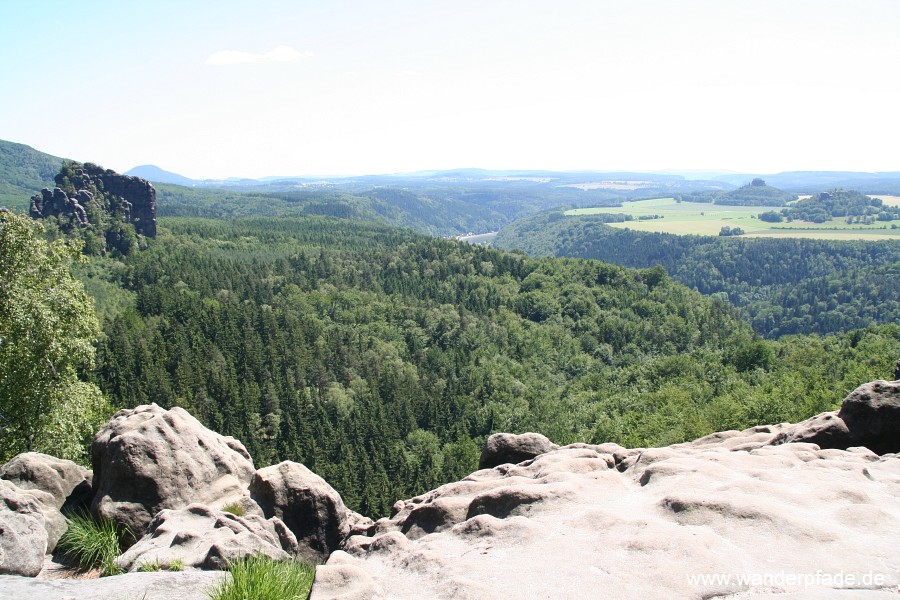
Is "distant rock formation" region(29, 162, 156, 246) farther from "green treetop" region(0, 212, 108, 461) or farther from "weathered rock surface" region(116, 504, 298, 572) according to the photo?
"weathered rock surface" region(116, 504, 298, 572)

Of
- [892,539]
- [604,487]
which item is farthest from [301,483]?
[892,539]

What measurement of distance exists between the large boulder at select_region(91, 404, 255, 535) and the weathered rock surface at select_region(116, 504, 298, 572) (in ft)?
5.84

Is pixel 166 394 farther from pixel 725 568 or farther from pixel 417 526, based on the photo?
pixel 725 568

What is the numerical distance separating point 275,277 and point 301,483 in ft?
497

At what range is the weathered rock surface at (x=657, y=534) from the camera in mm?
13602

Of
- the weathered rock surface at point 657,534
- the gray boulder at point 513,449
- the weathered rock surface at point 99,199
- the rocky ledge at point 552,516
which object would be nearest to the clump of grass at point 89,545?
the rocky ledge at point 552,516

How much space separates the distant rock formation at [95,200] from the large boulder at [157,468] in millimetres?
→ 159748

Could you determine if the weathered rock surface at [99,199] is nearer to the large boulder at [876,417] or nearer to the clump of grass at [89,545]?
the clump of grass at [89,545]

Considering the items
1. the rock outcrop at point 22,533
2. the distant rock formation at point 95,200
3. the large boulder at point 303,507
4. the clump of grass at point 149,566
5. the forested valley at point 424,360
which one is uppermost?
the distant rock formation at point 95,200

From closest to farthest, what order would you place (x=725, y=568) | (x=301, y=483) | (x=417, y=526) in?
(x=725, y=568) < (x=417, y=526) < (x=301, y=483)

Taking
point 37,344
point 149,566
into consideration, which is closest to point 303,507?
point 149,566

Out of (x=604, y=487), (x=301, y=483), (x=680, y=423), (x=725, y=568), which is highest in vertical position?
(x=725, y=568)

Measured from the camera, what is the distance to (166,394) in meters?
91.9

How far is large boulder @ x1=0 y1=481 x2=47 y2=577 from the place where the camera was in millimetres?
16297
